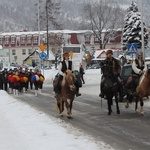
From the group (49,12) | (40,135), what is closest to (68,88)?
(40,135)

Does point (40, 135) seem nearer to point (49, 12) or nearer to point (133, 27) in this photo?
point (49, 12)

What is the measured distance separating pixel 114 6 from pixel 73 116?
222ft

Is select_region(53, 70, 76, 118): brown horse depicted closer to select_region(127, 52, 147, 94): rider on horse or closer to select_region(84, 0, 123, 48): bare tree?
select_region(127, 52, 147, 94): rider on horse

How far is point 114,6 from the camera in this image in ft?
258

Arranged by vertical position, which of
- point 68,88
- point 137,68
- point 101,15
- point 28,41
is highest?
point 101,15

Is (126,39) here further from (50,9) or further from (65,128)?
(65,128)

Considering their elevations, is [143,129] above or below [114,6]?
below

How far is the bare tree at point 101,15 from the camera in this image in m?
73.8

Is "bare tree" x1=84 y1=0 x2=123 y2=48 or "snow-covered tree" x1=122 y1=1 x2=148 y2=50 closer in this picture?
"snow-covered tree" x1=122 y1=1 x2=148 y2=50

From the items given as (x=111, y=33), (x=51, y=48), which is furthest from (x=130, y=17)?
(x=51, y=48)

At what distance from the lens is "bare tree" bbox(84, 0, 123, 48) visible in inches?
2904

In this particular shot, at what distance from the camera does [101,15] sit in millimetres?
74125

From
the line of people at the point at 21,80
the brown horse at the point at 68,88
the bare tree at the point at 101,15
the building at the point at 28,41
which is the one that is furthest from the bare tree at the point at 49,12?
the building at the point at 28,41

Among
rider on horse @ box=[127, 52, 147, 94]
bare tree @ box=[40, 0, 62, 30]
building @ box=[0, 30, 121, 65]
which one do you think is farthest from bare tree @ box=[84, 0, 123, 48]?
rider on horse @ box=[127, 52, 147, 94]
